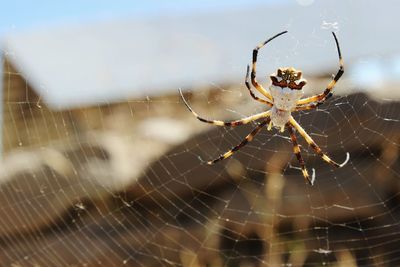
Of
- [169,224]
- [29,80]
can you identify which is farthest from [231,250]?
[29,80]

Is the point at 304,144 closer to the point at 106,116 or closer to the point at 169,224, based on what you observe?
the point at 169,224

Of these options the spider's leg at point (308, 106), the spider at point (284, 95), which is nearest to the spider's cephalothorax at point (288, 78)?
the spider at point (284, 95)

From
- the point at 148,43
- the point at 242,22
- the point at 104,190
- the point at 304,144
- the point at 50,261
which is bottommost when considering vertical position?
the point at 50,261

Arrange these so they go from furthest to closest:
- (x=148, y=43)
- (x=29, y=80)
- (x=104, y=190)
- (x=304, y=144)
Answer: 1. (x=29, y=80)
2. (x=148, y=43)
3. (x=104, y=190)
4. (x=304, y=144)

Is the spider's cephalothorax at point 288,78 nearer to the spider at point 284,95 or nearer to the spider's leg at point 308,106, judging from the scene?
the spider at point 284,95

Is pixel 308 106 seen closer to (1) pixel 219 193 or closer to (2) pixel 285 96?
(2) pixel 285 96

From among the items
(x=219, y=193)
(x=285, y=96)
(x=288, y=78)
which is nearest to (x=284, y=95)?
(x=285, y=96)

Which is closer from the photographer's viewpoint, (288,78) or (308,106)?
(288,78)

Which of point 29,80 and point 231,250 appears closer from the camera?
point 231,250
